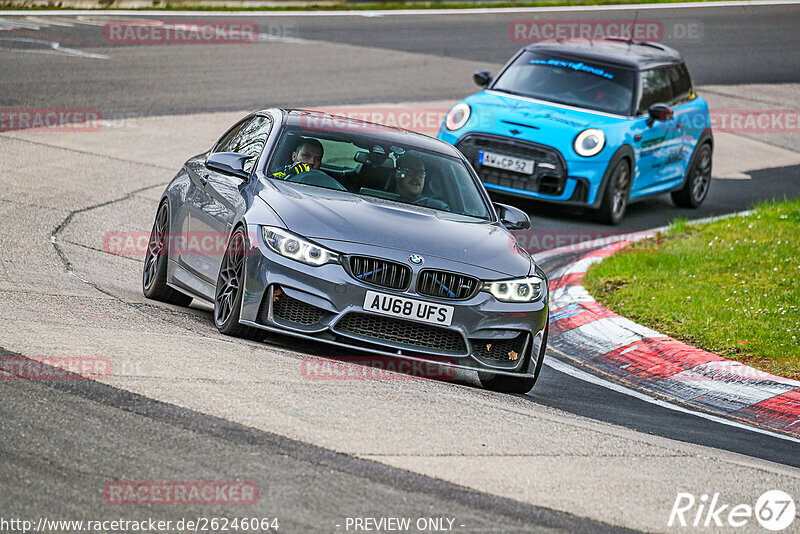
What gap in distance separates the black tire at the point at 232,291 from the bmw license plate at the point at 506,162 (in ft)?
21.1

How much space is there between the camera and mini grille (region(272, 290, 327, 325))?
7.17 m

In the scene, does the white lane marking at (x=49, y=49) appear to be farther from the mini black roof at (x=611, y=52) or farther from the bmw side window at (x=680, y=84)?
the bmw side window at (x=680, y=84)

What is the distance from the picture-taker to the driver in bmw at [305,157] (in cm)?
831

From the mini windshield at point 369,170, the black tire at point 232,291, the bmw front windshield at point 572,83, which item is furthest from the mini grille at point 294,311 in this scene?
the bmw front windshield at point 572,83

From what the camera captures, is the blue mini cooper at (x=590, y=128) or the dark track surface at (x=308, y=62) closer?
the blue mini cooper at (x=590, y=128)

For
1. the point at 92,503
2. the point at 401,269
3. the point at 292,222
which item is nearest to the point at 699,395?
the point at 401,269

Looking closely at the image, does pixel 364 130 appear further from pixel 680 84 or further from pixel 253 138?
pixel 680 84

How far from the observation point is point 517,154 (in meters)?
13.8

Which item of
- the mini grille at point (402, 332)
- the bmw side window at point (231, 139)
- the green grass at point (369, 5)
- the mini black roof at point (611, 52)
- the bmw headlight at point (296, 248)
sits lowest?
the green grass at point (369, 5)

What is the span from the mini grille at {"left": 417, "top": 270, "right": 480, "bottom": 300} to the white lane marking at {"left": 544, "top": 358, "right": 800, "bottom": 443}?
1.59 metres

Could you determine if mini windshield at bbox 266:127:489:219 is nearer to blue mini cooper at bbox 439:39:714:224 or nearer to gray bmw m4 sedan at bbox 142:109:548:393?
gray bmw m4 sedan at bbox 142:109:548:393

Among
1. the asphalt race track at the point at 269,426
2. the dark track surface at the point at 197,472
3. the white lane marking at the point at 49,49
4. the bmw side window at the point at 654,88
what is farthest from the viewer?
the white lane marking at the point at 49,49

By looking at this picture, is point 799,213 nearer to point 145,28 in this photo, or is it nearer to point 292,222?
point 292,222

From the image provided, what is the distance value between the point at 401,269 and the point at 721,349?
307 cm
